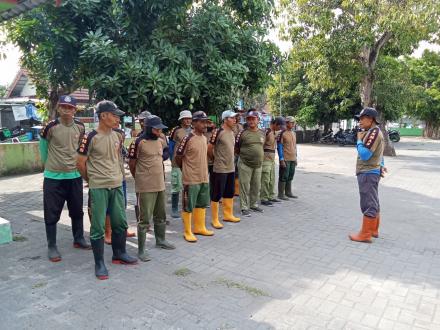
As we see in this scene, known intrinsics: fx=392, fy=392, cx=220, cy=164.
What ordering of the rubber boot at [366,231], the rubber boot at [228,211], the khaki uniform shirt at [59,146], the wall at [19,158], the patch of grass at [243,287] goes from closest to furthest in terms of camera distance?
the patch of grass at [243,287], the khaki uniform shirt at [59,146], the rubber boot at [366,231], the rubber boot at [228,211], the wall at [19,158]

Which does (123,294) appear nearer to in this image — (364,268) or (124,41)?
(364,268)

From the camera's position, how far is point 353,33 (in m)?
14.2

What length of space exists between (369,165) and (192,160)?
2.33 m

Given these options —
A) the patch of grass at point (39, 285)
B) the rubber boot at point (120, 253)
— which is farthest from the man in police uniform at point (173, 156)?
the patch of grass at point (39, 285)

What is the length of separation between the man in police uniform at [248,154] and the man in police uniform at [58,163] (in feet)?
9.22

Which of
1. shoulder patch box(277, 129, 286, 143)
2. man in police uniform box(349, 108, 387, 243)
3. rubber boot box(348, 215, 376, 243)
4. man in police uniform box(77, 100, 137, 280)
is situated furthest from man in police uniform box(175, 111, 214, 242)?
shoulder patch box(277, 129, 286, 143)

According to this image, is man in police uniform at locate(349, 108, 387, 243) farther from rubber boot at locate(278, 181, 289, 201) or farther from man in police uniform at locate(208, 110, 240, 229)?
rubber boot at locate(278, 181, 289, 201)

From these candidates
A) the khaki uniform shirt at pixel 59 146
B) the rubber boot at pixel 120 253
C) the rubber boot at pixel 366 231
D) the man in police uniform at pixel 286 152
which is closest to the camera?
the rubber boot at pixel 120 253

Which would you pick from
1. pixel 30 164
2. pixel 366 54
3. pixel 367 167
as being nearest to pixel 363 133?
pixel 367 167

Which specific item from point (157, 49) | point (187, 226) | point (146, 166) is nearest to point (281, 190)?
point (187, 226)

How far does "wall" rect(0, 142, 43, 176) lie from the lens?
10.6 m

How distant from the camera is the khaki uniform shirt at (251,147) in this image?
21.1 feet

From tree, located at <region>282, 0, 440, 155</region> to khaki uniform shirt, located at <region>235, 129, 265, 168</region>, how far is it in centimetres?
901

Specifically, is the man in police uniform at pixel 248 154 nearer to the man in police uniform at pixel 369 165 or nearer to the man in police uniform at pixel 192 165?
the man in police uniform at pixel 192 165
